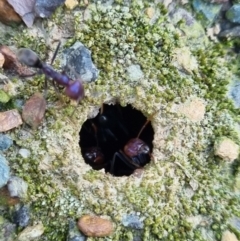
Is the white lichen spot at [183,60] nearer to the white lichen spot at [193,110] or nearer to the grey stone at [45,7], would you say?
the white lichen spot at [193,110]

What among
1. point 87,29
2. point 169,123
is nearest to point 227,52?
point 169,123

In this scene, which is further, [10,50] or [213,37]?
[213,37]

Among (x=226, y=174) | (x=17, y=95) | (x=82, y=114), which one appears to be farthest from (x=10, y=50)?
(x=226, y=174)

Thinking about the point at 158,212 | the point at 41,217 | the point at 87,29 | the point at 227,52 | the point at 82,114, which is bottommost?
the point at 41,217

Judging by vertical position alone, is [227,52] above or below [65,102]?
above

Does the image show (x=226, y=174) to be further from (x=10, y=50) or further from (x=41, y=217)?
(x=10, y=50)

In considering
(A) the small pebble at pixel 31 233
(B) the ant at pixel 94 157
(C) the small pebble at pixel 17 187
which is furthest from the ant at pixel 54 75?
(B) the ant at pixel 94 157
